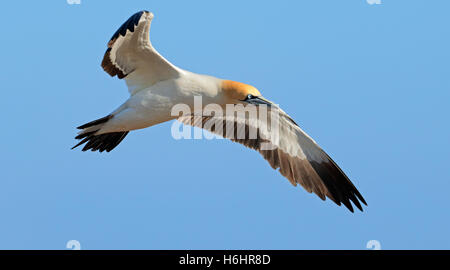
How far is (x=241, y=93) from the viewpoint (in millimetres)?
8938

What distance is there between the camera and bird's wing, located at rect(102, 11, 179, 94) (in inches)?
324

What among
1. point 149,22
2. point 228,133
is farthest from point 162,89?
point 228,133

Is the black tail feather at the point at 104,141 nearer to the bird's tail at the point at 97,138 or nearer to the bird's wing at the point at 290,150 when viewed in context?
the bird's tail at the point at 97,138

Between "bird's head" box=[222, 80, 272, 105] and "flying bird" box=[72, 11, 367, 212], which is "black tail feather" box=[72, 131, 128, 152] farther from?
"bird's head" box=[222, 80, 272, 105]

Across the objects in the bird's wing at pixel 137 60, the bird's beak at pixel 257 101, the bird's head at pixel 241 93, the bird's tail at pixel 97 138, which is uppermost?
the bird's wing at pixel 137 60

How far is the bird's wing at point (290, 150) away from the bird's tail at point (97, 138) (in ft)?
4.71

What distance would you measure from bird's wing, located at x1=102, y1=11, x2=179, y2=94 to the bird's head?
790mm

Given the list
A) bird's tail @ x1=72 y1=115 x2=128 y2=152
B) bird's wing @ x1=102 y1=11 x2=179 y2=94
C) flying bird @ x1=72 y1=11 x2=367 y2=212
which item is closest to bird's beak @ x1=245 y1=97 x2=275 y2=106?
flying bird @ x1=72 y1=11 x2=367 y2=212

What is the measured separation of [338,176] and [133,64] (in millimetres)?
3942

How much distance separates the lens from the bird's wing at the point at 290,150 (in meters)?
10.0

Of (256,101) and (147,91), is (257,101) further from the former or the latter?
(147,91)

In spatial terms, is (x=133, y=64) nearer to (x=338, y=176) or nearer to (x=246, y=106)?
(x=246, y=106)

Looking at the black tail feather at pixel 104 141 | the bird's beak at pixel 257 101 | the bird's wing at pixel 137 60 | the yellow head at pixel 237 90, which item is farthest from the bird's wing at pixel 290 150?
the bird's wing at pixel 137 60

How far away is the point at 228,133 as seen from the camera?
35.2ft
